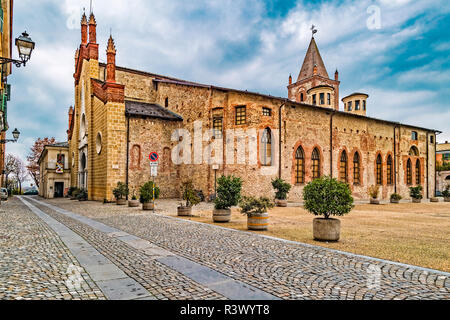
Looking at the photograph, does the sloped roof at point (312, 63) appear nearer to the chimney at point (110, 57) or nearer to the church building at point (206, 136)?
the church building at point (206, 136)

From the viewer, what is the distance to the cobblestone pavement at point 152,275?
11.9ft

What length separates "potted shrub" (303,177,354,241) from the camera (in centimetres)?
734

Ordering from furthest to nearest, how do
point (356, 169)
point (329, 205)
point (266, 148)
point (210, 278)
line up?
1. point (356, 169)
2. point (266, 148)
3. point (329, 205)
4. point (210, 278)

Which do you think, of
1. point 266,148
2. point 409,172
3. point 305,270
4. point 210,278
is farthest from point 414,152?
point 210,278

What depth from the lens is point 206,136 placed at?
2359 centimetres

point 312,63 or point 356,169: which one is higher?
point 312,63

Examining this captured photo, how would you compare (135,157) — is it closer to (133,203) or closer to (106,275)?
(133,203)

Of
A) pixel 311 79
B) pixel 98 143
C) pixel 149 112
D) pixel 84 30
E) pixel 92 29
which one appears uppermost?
pixel 84 30

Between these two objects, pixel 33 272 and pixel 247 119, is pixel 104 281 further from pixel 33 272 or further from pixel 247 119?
pixel 247 119

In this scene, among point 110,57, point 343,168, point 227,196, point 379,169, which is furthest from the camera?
point 379,169

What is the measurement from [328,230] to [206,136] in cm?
1719

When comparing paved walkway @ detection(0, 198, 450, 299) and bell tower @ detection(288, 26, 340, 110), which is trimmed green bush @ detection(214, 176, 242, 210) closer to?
paved walkway @ detection(0, 198, 450, 299)

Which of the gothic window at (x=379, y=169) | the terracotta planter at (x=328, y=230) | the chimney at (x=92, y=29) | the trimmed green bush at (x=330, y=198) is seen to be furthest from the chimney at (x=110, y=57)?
the gothic window at (x=379, y=169)
